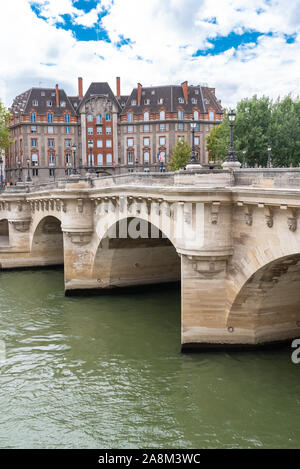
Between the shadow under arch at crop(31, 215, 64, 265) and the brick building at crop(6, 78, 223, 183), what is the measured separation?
36.5 metres

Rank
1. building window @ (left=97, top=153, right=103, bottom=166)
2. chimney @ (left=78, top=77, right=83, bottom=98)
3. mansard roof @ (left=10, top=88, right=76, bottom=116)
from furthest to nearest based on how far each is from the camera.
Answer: chimney @ (left=78, top=77, right=83, bottom=98), mansard roof @ (left=10, top=88, right=76, bottom=116), building window @ (left=97, top=153, right=103, bottom=166)

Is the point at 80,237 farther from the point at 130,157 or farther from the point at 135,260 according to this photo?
the point at 130,157

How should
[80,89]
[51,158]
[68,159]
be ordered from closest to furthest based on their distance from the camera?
[51,158], [68,159], [80,89]

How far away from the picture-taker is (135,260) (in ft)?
94.2

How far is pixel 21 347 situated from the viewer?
1964 cm

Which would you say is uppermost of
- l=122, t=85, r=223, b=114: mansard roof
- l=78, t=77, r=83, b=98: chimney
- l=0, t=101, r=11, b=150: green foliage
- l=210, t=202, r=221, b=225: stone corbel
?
l=78, t=77, r=83, b=98: chimney

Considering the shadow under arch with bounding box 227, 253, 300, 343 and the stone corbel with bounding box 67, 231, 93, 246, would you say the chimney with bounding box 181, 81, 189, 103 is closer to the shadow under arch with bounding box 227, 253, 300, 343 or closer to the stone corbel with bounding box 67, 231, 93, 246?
the stone corbel with bounding box 67, 231, 93, 246

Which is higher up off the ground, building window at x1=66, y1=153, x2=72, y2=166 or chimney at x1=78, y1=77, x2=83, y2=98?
chimney at x1=78, y1=77, x2=83, y2=98

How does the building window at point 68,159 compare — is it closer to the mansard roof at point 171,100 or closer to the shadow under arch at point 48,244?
the mansard roof at point 171,100

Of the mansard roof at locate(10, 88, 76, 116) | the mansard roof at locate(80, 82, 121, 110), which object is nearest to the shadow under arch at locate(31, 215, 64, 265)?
the mansard roof at locate(80, 82, 121, 110)

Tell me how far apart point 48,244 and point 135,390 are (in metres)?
24.8

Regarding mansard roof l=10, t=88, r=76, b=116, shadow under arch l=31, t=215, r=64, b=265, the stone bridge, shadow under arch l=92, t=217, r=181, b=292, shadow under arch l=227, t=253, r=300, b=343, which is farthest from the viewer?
mansard roof l=10, t=88, r=76, b=116

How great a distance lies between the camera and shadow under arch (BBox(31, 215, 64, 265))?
3834 centimetres

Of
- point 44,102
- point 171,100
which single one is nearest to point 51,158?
point 44,102
